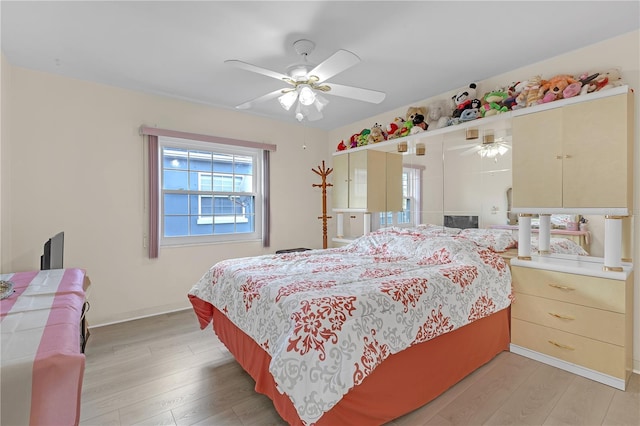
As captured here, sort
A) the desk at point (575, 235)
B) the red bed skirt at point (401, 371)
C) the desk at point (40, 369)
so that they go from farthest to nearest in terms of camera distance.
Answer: the desk at point (575, 235)
the red bed skirt at point (401, 371)
the desk at point (40, 369)

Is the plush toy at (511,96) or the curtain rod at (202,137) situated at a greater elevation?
the plush toy at (511,96)

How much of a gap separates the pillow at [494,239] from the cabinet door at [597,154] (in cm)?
55

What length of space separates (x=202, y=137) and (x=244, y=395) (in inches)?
112

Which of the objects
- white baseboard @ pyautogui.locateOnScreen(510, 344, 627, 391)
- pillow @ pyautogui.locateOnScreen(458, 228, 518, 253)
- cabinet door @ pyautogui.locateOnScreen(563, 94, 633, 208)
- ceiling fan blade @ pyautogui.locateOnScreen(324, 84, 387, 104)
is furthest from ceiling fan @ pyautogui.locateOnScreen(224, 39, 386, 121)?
white baseboard @ pyautogui.locateOnScreen(510, 344, 627, 391)

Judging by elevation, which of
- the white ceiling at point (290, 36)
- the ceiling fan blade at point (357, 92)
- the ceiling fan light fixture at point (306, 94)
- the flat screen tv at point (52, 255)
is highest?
the white ceiling at point (290, 36)

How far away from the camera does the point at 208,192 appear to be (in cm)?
377

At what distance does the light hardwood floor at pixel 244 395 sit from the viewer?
166 cm

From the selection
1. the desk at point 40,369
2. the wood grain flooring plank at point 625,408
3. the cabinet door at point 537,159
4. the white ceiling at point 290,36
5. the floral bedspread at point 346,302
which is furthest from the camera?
the cabinet door at point 537,159

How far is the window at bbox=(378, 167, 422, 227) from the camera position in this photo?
128 inches

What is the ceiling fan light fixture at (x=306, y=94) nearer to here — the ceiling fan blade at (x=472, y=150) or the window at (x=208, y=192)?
the ceiling fan blade at (x=472, y=150)

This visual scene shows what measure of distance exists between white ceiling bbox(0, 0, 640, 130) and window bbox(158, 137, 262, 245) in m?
0.92

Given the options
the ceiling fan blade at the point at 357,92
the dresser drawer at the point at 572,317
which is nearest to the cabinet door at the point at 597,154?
the dresser drawer at the point at 572,317

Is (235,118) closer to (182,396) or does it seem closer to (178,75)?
(178,75)

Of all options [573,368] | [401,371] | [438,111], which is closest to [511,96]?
[438,111]
